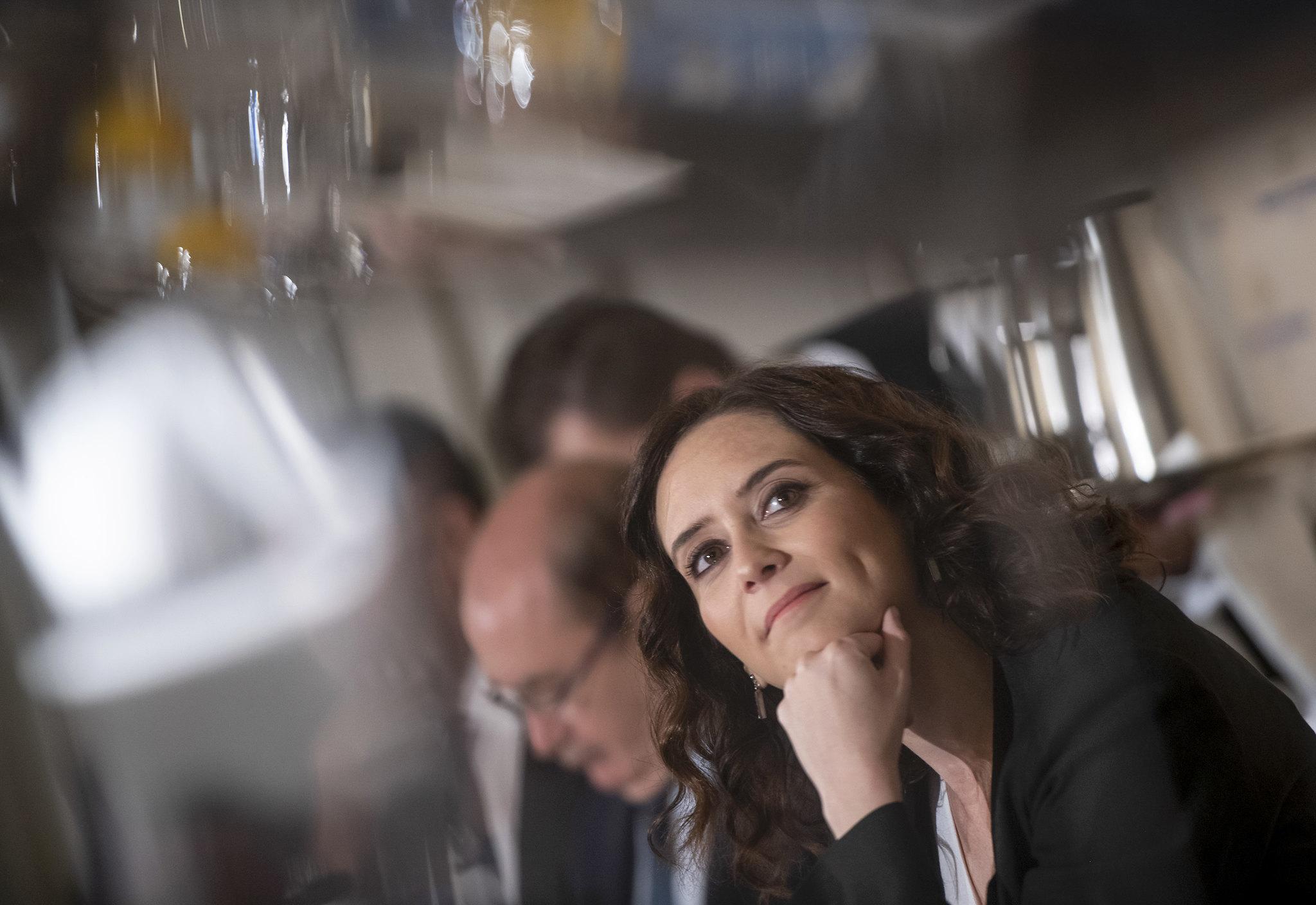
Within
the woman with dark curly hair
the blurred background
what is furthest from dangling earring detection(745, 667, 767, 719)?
the blurred background

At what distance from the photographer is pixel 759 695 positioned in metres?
0.25

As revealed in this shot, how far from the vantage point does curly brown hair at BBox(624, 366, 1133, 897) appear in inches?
9.6

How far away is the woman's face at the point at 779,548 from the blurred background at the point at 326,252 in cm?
6

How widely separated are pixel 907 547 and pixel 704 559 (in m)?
0.05

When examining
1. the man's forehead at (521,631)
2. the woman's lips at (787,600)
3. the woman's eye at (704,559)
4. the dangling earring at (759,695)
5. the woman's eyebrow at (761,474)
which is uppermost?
the woman's eyebrow at (761,474)

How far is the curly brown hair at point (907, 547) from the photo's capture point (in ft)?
0.80

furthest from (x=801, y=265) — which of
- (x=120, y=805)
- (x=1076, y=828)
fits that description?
(x=120, y=805)

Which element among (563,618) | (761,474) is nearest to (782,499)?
(761,474)

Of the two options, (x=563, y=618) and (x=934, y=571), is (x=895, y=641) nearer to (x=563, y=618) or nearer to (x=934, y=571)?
(x=934, y=571)

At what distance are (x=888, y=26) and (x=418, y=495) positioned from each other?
23 centimetres

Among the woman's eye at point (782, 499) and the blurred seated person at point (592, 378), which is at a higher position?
the blurred seated person at point (592, 378)

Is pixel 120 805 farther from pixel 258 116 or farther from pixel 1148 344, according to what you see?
pixel 1148 344

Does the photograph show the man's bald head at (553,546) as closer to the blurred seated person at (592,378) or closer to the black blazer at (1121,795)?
the blurred seated person at (592,378)

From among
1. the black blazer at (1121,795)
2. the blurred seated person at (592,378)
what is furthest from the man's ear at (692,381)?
the black blazer at (1121,795)
